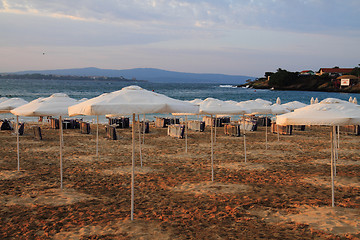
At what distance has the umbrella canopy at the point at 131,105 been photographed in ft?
17.8

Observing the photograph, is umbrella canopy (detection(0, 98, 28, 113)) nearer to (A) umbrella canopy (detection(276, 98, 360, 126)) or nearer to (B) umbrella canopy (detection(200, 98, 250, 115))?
(B) umbrella canopy (detection(200, 98, 250, 115))

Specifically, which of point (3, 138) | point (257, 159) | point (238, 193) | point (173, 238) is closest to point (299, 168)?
point (257, 159)

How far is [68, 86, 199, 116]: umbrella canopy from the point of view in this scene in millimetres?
5434

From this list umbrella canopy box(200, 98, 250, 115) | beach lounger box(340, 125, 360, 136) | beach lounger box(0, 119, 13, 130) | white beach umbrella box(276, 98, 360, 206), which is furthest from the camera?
beach lounger box(0, 119, 13, 130)

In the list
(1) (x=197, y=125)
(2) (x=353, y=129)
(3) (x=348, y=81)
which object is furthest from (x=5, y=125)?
(3) (x=348, y=81)

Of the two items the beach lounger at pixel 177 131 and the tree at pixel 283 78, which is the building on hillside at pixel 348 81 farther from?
the beach lounger at pixel 177 131

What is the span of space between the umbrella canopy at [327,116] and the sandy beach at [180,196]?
1749 mm

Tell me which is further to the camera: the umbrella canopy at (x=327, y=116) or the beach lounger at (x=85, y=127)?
the beach lounger at (x=85, y=127)

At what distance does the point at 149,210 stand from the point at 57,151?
8240mm

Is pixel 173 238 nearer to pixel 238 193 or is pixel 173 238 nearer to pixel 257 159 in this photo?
pixel 238 193

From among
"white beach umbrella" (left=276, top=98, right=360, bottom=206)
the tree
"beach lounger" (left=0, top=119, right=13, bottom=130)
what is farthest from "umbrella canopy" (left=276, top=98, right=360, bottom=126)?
the tree

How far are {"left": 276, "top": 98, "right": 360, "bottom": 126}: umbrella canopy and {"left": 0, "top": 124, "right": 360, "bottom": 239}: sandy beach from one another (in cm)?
175

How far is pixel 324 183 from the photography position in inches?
344

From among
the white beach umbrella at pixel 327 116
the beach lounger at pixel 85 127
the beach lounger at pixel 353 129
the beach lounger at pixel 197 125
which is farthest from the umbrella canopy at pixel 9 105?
the beach lounger at pixel 353 129
